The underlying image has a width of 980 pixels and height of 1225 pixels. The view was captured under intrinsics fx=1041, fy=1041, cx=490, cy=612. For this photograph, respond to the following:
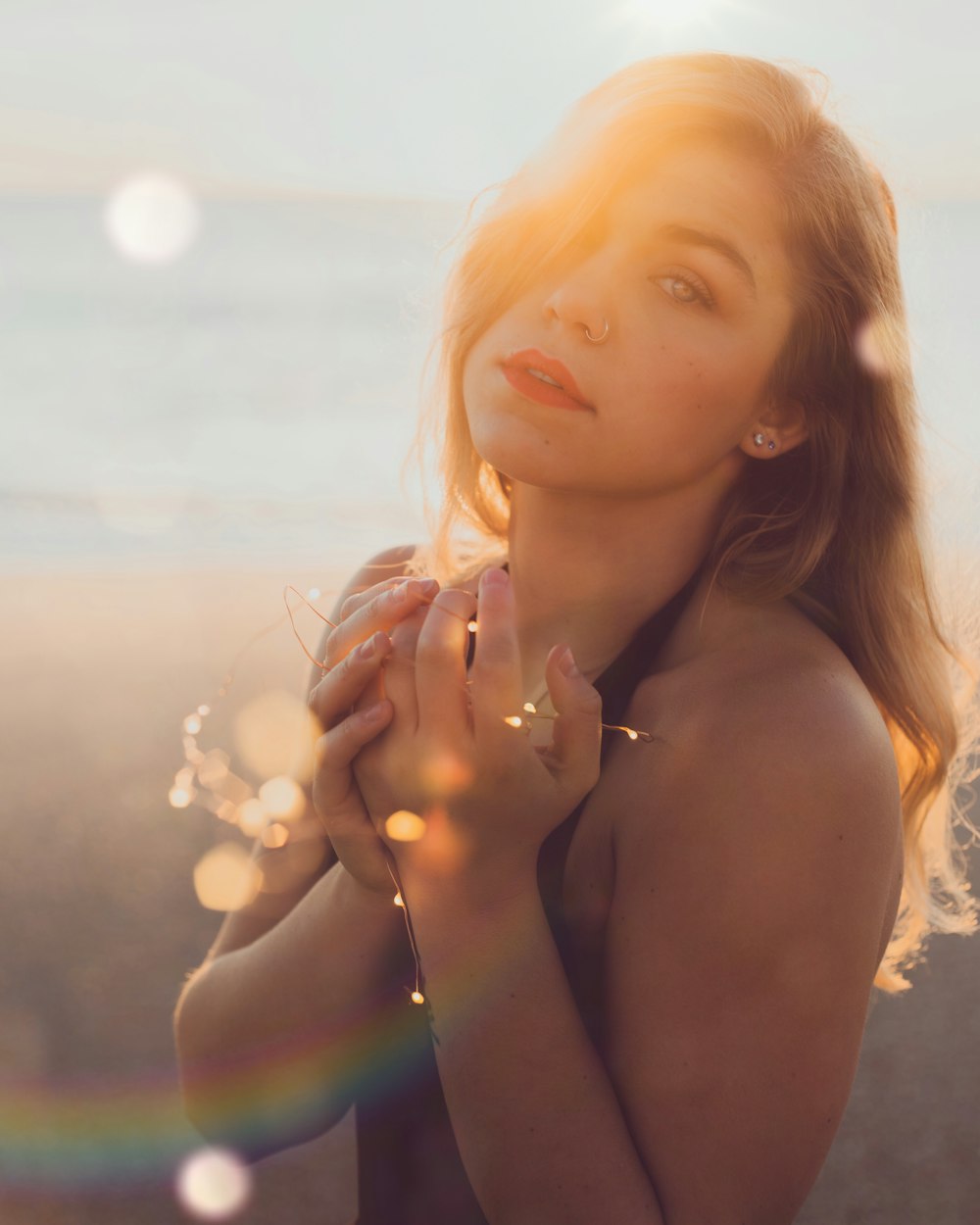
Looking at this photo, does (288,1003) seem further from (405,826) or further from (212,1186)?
(212,1186)

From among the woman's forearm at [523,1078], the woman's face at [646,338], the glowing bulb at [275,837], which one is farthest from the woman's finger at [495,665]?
the glowing bulb at [275,837]

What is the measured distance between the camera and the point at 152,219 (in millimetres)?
21672

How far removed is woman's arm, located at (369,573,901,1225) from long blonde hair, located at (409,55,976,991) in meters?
0.44

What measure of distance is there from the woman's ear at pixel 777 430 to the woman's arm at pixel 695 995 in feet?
1.96

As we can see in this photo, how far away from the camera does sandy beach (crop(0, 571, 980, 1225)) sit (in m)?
2.82

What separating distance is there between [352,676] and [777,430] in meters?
0.92

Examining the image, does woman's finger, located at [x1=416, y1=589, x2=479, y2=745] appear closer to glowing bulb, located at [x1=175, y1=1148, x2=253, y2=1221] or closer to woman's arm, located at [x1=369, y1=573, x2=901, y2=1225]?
woman's arm, located at [x1=369, y1=573, x2=901, y2=1225]

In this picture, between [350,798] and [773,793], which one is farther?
[350,798]

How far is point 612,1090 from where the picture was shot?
1.32 meters

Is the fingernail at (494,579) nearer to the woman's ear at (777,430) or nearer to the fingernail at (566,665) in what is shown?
the fingernail at (566,665)

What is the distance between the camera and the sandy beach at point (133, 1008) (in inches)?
111

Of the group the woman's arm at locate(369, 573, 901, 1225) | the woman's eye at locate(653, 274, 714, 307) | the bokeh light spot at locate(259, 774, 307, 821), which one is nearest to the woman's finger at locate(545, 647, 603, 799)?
the woman's arm at locate(369, 573, 901, 1225)

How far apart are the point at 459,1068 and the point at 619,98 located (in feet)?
5.04

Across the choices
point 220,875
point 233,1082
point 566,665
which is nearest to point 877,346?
point 566,665
